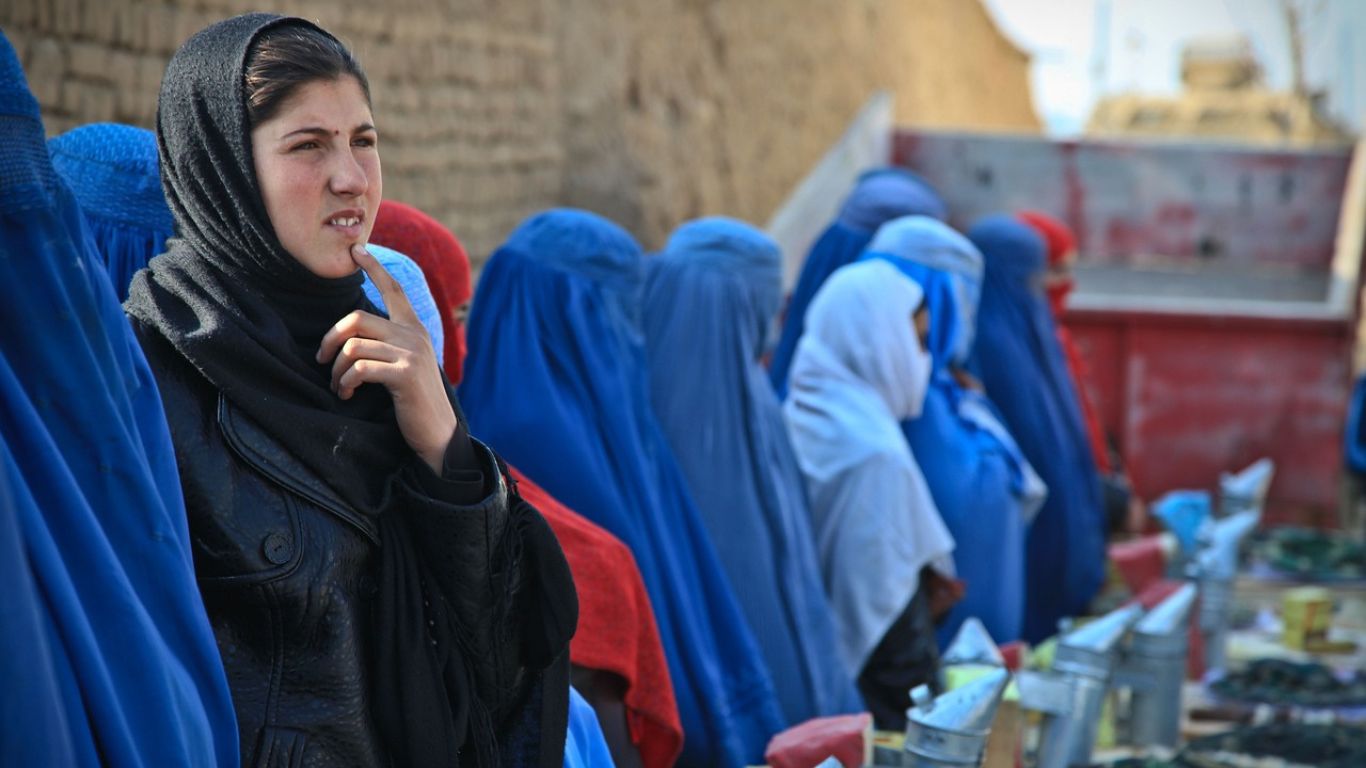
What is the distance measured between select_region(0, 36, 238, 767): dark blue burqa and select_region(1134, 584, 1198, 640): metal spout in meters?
3.41

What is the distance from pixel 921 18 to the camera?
15.6m

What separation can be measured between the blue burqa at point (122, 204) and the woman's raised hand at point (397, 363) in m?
0.54

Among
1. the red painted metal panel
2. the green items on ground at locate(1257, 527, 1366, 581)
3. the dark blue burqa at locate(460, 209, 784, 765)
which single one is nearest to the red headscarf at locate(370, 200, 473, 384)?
the dark blue burqa at locate(460, 209, 784, 765)

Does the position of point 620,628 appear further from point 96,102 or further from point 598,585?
point 96,102

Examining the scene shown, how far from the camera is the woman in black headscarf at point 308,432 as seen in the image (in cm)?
165

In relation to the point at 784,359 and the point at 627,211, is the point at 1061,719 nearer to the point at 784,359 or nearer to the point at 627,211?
the point at 784,359

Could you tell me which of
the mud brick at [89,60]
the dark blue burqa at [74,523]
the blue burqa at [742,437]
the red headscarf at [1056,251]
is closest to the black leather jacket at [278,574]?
the dark blue burqa at [74,523]

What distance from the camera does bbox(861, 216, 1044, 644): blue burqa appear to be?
4.75 m

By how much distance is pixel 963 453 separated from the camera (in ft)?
15.7

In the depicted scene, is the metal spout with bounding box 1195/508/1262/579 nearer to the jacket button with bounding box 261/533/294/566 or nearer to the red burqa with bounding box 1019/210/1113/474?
the red burqa with bounding box 1019/210/1113/474

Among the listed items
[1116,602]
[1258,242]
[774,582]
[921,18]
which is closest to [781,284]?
[774,582]

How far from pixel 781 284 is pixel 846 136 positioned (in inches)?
179

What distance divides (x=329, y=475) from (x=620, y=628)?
42.2 inches

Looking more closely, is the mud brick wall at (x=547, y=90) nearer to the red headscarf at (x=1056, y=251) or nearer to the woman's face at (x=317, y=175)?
the red headscarf at (x=1056, y=251)
